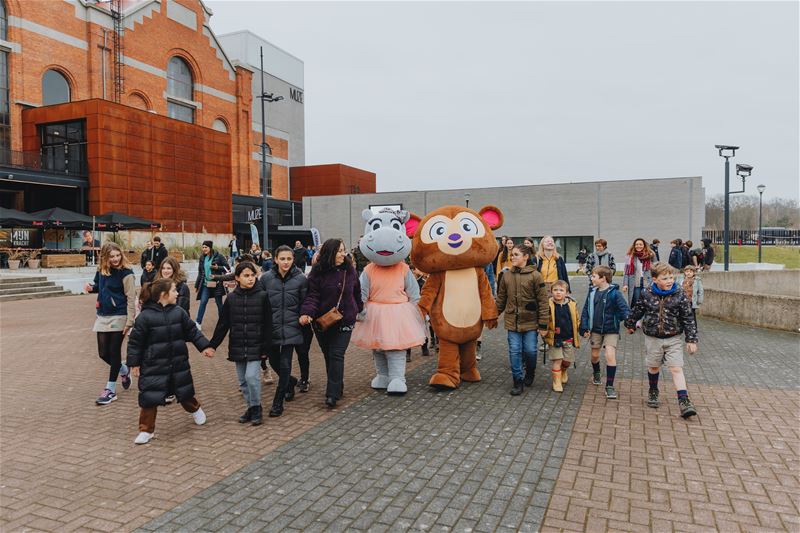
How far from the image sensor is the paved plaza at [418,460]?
3547 millimetres

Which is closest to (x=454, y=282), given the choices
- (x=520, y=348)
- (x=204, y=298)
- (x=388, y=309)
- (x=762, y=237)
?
(x=388, y=309)

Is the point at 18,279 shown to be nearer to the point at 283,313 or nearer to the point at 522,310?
the point at 283,313

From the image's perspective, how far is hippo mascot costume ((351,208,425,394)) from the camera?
21.2 feet

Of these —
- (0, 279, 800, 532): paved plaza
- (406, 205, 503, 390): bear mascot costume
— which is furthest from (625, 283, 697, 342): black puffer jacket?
(406, 205, 503, 390): bear mascot costume

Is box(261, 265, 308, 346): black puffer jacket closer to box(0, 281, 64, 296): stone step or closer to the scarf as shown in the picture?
the scarf

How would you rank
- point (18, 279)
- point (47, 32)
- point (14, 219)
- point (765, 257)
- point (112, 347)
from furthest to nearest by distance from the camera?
point (765, 257) → point (47, 32) → point (14, 219) → point (18, 279) → point (112, 347)

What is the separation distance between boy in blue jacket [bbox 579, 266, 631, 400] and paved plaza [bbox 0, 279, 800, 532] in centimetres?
58

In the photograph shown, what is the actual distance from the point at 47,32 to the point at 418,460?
36.1 metres

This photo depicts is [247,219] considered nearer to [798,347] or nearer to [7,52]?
[7,52]

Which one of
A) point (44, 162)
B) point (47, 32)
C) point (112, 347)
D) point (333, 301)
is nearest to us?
point (333, 301)

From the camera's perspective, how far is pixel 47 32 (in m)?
30.6

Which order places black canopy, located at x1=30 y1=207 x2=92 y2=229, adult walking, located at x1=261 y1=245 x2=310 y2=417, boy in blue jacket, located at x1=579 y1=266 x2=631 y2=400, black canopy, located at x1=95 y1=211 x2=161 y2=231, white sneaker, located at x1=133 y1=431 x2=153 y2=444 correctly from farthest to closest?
black canopy, located at x1=95 y1=211 x2=161 y2=231
black canopy, located at x1=30 y1=207 x2=92 y2=229
boy in blue jacket, located at x1=579 y1=266 x2=631 y2=400
adult walking, located at x1=261 y1=245 x2=310 y2=417
white sneaker, located at x1=133 y1=431 x2=153 y2=444

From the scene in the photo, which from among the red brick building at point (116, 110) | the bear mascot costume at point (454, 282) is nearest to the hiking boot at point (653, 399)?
the bear mascot costume at point (454, 282)

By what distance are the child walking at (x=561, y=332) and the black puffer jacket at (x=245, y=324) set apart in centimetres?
326
